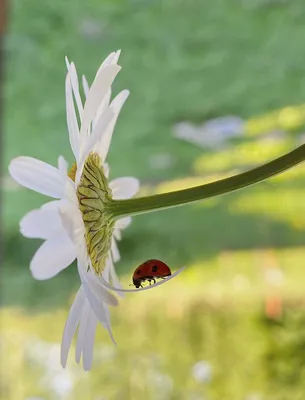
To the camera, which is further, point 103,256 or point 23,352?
point 23,352

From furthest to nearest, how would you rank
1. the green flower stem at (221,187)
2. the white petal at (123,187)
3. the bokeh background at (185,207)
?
the bokeh background at (185,207)
the white petal at (123,187)
the green flower stem at (221,187)

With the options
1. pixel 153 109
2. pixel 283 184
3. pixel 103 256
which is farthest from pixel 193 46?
pixel 103 256

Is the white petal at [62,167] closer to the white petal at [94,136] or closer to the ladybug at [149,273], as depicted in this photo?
the white petal at [94,136]

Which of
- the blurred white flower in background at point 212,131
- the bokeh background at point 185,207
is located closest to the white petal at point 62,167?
the bokeh background at point 185,207

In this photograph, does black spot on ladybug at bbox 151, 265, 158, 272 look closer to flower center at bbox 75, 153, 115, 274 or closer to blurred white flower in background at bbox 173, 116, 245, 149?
flower center at bbox 75, 153, 115, 274

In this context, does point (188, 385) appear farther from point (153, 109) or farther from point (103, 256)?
point (103, 256)

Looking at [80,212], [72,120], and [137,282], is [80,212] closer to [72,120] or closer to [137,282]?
[72,120]
